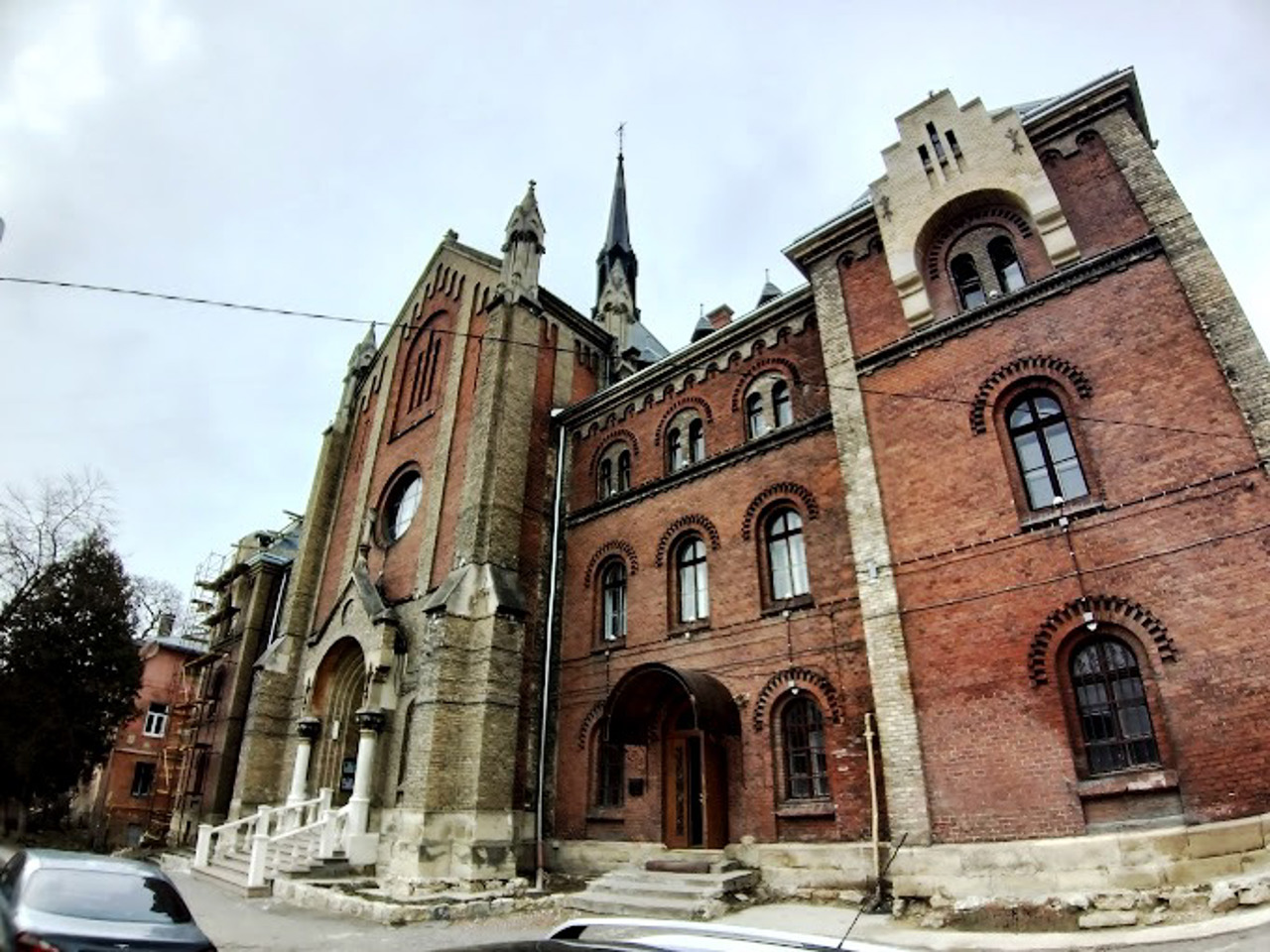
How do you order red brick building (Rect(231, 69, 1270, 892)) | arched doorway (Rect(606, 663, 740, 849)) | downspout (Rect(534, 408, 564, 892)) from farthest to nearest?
downspout (Rect(534, 408, 564, 892))
arched doorway (Rect(606, 663, 740, 849))
red brick building (Rect(231, 69, 1270, 892))

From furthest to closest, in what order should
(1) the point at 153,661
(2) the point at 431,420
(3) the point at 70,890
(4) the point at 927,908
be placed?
(1) the point at 153,661
(2) the point at 431,420
(4) the point at 927,908
(3) the point at 70,890

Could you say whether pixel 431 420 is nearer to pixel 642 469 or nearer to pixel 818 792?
pixel 642 469

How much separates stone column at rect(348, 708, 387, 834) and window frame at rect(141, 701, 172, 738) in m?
29.6

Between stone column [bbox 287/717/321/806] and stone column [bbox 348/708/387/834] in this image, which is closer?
stone column [bbox 348/708/387/834]

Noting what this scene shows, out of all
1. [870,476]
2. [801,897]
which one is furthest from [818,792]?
[870,476]

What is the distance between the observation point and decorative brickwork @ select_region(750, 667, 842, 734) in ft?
40.8

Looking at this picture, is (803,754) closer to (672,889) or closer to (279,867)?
(672,889)

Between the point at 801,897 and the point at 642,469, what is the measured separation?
31.8 ft

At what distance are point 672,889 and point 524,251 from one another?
16.7 metres

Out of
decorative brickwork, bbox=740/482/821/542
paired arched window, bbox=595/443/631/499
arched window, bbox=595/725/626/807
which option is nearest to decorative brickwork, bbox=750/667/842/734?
decorative brickwork, bbox=740/482/821/542

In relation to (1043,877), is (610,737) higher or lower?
higher

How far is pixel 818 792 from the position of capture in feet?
40.6

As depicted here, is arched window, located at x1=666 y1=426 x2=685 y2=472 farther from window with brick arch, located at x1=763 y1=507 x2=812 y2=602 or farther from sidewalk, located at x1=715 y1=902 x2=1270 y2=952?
sidewalk, located at x1=715 y1=902 x2=1270 y2=952

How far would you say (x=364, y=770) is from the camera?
1603 cm
